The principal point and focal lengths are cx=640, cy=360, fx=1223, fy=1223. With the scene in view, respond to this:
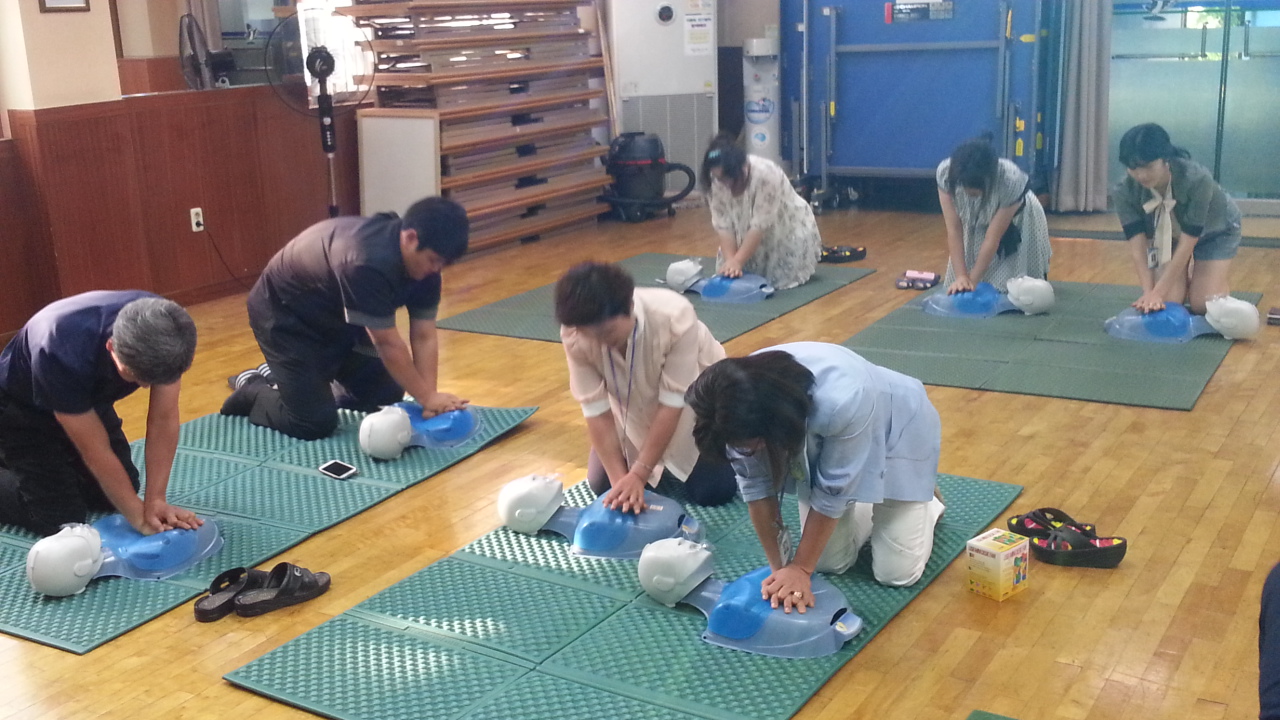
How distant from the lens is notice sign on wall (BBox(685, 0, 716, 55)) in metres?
7.94

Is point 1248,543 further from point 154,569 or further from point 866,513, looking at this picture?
point 154,569

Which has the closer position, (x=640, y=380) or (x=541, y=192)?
(x=640, y=380)

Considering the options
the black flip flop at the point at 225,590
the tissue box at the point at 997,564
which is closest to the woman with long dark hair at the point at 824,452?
the tissue box at the point at 997,564

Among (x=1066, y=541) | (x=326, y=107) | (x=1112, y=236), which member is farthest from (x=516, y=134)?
(x=1066, y=541)

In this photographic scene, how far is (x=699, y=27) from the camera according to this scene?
7996 millimetres

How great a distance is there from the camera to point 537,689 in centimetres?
238

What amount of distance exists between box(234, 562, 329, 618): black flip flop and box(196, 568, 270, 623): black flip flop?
16 mm

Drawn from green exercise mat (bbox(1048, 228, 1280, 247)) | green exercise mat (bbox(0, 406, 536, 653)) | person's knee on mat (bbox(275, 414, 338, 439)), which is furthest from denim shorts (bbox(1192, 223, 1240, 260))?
person's knee on mat (bbox(275, 414, 338, 439))

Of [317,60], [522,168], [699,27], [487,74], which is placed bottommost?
[522,168]

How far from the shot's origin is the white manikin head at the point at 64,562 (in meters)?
2.78

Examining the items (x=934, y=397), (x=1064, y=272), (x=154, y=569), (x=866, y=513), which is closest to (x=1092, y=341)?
(x=934, y=397)

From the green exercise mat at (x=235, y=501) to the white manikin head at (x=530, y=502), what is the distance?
0.49m

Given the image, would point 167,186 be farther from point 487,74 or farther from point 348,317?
point 348,317

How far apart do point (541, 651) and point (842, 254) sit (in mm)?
4256
